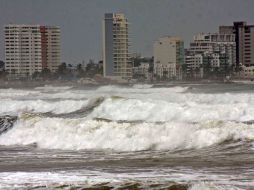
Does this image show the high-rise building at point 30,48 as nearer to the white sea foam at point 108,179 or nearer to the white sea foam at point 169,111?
the white sea foam at point 169,111

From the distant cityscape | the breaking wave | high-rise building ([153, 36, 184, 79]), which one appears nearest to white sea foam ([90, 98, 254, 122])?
the breaking wave

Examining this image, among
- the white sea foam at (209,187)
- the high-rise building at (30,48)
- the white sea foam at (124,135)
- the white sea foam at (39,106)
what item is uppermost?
the high-rise building at (30,48)

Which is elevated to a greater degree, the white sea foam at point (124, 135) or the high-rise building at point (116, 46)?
the high-rise building at point (116, 46)

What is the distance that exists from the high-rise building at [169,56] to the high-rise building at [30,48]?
103 feet

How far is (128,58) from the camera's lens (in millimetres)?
159750

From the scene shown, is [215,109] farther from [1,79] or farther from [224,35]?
[224,35]

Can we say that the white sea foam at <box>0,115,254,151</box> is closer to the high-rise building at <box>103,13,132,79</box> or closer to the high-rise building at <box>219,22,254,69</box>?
the high-rise building at <box>103,13,132,79</box>

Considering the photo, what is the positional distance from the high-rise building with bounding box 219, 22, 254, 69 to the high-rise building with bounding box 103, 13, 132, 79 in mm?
28710

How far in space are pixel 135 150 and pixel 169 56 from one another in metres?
141

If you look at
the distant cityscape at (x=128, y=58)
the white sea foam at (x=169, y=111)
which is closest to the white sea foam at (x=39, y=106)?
the white sea foam at (x=169, y=111)

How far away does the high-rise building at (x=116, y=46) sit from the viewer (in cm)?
15025

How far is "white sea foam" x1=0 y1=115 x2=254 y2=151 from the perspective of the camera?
20.2m

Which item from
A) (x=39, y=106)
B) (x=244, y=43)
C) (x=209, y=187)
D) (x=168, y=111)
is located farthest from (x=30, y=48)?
(x=209, y=187)

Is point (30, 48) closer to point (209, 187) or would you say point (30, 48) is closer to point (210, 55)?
point (210, 55)
